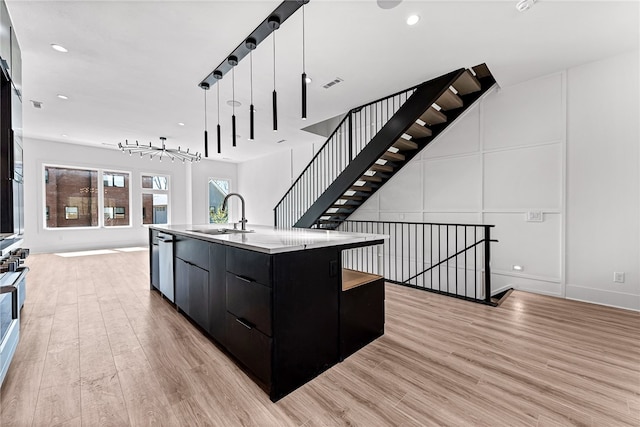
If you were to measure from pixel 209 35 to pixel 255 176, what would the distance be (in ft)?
23.0

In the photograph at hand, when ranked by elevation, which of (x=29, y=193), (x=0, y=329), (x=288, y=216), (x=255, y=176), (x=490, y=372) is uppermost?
(x=255, y=176)

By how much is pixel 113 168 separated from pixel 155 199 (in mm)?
1408

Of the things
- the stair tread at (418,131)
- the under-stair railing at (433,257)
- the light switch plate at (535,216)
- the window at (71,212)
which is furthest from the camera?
the window at (71,212)

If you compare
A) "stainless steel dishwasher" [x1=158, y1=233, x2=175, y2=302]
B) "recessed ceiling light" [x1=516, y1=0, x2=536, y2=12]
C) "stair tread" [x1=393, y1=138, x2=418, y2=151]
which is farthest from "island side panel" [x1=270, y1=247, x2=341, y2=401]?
"stair tread" [x1=393, y1=138, x2=418, y2=151]

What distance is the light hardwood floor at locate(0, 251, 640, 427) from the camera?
63.0 inches

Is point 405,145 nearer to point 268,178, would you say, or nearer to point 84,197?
point 268,178

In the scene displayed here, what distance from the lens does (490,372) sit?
2.01 m

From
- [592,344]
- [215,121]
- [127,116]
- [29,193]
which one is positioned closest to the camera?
[592,344]

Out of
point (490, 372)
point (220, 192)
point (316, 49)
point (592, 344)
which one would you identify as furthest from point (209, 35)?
point (220, 192)

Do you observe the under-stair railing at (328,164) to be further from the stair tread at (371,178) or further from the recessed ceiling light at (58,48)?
the recessed ceiling light at (58,48)

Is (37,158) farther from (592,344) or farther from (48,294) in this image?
(592,344)

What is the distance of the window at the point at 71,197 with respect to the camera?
741 centimetres

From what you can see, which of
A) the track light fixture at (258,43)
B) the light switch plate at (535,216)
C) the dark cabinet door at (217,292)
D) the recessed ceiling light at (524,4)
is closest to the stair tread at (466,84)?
the recessed ceiling light at (524,4)

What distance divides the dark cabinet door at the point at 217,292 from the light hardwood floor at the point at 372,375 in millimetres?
187
